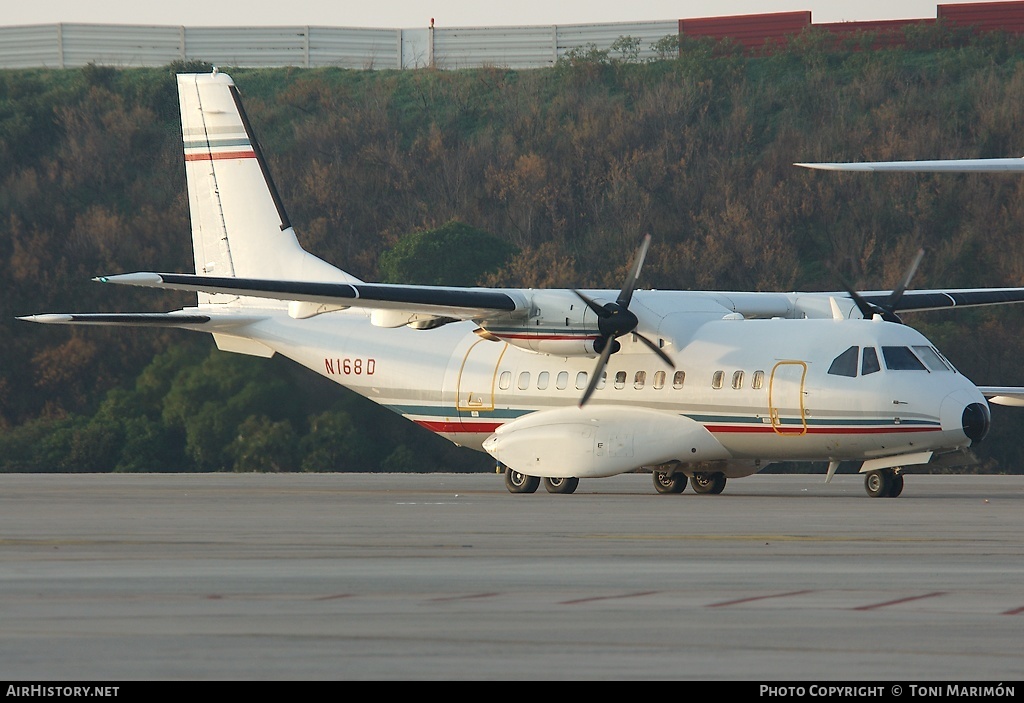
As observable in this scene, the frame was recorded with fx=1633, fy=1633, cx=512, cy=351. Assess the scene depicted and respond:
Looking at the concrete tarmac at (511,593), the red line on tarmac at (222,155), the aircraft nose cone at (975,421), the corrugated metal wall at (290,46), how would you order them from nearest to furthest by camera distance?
the concrete tarmac at (511,593)
the aircraft nose cone at (975,421)
the red line on tarmac at (222,155)
the corrugated metal wall at (290,46)

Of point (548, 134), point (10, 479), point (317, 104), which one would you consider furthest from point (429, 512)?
point (317, 104)

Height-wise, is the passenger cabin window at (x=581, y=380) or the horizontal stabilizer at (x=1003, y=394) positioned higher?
the passenger cabin window at (x=581, y=380)

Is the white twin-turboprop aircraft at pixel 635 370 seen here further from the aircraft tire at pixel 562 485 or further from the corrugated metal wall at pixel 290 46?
the corrugated metal wall at pixel 290 46

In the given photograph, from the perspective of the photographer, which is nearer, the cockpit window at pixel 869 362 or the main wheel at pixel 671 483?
the cockpit window at pixel 869 362

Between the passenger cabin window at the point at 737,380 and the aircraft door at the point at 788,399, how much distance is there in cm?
46

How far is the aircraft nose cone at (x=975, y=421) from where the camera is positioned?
22688mm

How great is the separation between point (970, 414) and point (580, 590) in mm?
13192

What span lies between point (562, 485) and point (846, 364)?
5.18m

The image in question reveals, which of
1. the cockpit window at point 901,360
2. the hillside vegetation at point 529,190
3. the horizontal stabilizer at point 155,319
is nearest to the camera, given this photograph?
the cockpit window at point 901,360

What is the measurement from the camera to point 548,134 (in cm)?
6388

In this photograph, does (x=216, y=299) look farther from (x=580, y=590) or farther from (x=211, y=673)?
(x=211, y=673)

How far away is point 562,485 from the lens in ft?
85.7

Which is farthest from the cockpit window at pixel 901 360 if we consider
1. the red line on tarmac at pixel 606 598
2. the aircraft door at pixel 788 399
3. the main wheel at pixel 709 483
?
the red line on tarmac at pixel 606 598

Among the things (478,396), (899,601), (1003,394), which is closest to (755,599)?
(899,601)
